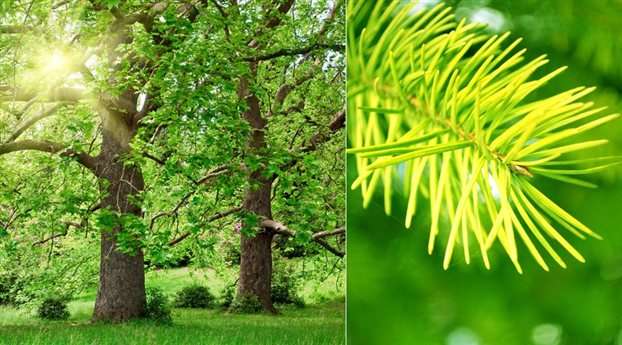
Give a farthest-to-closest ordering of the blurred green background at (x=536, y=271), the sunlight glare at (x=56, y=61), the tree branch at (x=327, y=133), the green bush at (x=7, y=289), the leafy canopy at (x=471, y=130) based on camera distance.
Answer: the tree branch at (x=327, y=133) → the green bush at (x=7, y=289) → the sunlight glare at (x=56, y=61) → the blurred green background at (x=536, y=271) → the leafy canopy at (x=471, y=130)

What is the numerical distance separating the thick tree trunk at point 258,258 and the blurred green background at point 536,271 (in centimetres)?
321

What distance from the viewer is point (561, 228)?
136cm

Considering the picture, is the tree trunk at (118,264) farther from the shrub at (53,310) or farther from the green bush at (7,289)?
the green bush at (7,289)

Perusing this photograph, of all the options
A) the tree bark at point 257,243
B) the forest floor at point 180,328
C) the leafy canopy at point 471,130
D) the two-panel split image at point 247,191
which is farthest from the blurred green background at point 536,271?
the tree bark at point 257,243

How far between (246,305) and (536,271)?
3351mm

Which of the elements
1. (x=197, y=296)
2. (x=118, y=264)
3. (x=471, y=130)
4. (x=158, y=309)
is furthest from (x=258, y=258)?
(x=471, y=130)

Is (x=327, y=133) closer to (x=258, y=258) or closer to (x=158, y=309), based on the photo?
(x=258, y=258)

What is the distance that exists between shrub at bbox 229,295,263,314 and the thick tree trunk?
29 mm

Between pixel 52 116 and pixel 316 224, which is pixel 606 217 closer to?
pixel 316 224

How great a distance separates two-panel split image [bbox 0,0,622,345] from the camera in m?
1.30

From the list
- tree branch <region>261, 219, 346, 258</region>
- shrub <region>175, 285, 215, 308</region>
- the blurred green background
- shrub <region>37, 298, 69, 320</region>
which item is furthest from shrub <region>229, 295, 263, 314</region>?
the blurred green background

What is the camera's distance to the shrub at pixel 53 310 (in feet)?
13.6

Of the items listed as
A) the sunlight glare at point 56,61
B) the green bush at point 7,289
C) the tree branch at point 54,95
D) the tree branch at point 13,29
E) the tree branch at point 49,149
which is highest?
the tree branch at point 13,29

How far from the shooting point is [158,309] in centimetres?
410
